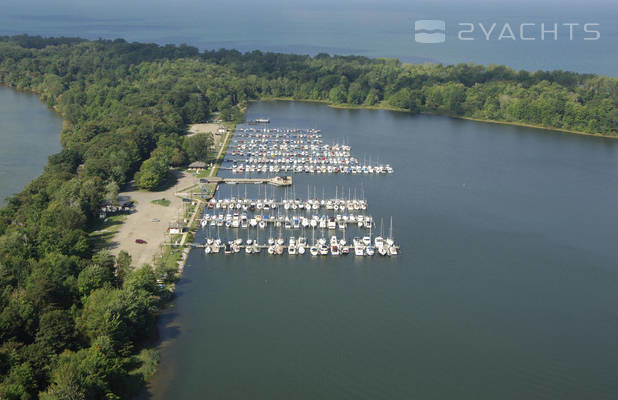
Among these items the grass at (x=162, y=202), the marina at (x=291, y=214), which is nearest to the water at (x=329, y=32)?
the marina at (x=291, y=214)

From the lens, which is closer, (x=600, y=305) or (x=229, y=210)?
(x=600, y=305)

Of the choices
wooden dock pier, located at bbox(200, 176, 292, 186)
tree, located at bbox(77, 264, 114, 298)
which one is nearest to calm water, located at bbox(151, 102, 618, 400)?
wooden dock pier, located at bbox(200, 176, 292, 186)

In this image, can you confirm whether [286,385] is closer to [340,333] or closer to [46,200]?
[340,333]

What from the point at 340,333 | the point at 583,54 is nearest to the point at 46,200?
the point at 340,333

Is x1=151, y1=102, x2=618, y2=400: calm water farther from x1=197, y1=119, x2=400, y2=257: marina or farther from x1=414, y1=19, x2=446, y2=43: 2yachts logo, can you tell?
x1=414, y1=19, x2=446, y2=43: 2yachts logo

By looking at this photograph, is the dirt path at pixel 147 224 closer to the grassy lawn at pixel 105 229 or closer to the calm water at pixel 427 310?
the grassy lawn at pixel 105 229
